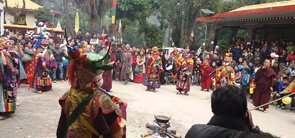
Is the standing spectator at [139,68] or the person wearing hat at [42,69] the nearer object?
the person wearing hat at [42,69]

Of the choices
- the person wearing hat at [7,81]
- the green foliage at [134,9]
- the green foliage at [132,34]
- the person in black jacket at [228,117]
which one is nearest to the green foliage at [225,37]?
the green foliage at [134,9]

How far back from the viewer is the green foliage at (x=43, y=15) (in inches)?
1257

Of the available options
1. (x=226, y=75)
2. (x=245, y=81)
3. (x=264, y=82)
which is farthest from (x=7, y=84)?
(x=245, y=81)

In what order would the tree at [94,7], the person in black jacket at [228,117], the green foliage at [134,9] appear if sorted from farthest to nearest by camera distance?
the green foliage at [134,9] < the tree at [94,7] < the person in black jacket at [228,117]

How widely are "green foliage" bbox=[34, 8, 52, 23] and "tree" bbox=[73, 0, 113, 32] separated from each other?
12.6m

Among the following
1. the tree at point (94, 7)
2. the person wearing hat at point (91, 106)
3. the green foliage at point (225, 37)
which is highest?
the tree at point (94, 7)

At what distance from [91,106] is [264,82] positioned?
871cm

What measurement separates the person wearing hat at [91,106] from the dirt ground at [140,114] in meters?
3.26

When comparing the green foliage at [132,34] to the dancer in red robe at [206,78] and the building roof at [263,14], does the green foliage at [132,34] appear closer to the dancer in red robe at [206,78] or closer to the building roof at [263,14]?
the building roof at [263,14]

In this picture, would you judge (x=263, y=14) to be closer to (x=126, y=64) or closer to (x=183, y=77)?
(x=183, y=77)

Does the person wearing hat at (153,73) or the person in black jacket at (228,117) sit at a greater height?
the person in black jacket at (228,117)

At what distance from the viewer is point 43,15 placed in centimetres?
3212

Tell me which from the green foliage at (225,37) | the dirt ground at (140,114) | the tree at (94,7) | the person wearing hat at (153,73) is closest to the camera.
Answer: the dirt ground at (140,114)

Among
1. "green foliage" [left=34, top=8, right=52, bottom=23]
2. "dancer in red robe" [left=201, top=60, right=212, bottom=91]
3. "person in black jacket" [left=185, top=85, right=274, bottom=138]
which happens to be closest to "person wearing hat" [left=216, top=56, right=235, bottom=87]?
"dancer in red robe" [left=201, top=60, right=212, bottom=91]
